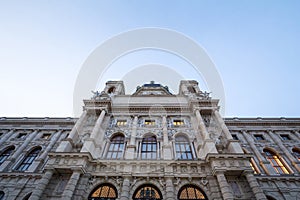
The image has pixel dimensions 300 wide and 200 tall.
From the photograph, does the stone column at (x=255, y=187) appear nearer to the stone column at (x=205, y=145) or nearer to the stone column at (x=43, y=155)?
the stone column at (x=205, y=145)

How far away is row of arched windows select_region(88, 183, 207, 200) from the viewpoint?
12.0m

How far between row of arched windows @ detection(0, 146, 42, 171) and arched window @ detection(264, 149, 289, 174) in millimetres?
25894

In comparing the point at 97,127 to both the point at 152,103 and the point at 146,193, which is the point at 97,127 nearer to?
the point at 152,103

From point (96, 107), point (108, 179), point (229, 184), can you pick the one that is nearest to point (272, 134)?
point (229, 184)

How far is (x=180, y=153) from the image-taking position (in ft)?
51.7

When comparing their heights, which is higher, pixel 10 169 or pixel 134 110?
pixel 134 110

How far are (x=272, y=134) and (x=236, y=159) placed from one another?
1064 centimetres

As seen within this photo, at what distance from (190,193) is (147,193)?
3330 mm

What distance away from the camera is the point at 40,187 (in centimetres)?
1168

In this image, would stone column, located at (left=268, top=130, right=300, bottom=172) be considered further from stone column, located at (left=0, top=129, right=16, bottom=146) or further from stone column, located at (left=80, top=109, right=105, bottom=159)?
stone column, located at (left=0, top=129, right=16, bottom=146)

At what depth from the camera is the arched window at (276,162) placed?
1592cm

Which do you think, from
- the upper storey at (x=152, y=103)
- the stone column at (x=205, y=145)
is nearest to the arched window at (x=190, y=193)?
the stone column at (x=205, y=145)

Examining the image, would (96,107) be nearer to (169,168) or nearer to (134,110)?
(134,110)

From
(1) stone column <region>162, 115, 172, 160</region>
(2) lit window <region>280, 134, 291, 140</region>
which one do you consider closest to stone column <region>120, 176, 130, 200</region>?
(1) stone column <region>162, 115, 172, 160</region>
